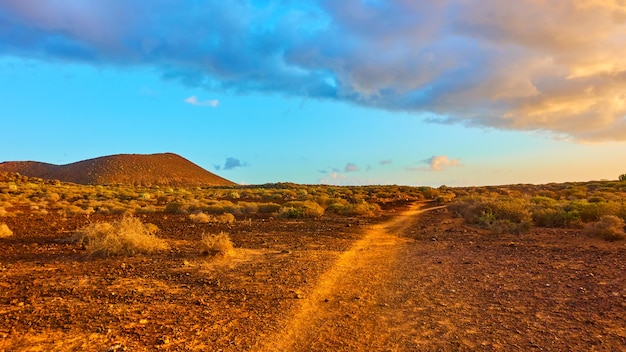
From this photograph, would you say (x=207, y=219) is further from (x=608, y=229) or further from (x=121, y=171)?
(x=121, y=171)

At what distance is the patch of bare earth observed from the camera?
5801mm

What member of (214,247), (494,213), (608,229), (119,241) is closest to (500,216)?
(494,213)

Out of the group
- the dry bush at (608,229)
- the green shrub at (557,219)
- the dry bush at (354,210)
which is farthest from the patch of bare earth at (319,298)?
the dry bush at (354,210)

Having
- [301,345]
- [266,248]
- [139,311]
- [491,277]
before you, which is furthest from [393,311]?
[266,248]

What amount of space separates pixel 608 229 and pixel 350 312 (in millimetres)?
11185

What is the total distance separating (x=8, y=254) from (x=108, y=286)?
527 cm

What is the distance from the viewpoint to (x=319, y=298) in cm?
786

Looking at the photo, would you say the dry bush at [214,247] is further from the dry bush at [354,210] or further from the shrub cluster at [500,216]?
the dry bush at [354,210]

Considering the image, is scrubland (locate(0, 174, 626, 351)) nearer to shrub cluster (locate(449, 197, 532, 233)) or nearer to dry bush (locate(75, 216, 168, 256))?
dry bush (locate(75, 216, 168, 256))

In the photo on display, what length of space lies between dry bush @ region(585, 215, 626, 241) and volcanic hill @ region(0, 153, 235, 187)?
308 ft

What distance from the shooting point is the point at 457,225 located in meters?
19.8

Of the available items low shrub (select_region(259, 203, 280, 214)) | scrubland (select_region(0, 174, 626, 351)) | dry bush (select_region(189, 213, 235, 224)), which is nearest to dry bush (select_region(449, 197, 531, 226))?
scrubland (select_region(0, 174, 626, 351))

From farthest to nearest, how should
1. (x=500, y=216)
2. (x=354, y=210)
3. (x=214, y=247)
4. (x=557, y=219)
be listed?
1. (x=354, y=210)
2. (x=500, y=216)
3. (x=557, y=219)
4. (x=214, y=247)

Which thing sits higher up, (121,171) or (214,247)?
(121,171)
